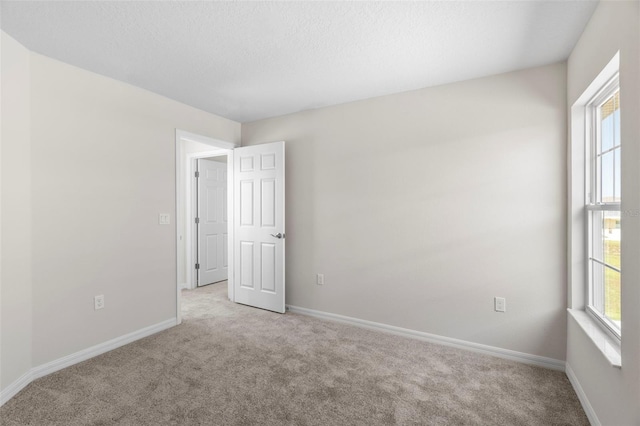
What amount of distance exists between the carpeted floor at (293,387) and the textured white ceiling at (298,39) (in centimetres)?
241

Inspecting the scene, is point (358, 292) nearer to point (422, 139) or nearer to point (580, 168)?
point (422, 139)

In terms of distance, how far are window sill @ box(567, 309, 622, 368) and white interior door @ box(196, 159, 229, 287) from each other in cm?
467

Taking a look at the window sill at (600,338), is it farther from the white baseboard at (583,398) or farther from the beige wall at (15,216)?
the beige wall at (15,216)

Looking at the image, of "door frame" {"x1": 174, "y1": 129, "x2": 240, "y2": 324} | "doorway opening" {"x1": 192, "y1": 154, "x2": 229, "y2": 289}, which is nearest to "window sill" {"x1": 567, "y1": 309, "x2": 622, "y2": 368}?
"door frame" {"x1": 174, "y1": 129, "x2": 240, "y2": 324}

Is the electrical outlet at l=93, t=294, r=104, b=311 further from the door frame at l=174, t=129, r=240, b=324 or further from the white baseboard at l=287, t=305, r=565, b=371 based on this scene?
the white baseboard at l=287, t=305, r=565, b=371

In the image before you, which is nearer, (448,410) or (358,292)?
(448,410)

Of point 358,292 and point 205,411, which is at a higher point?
point 358,292

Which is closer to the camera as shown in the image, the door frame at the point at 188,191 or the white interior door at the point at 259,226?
the door frame at the point at 188,191

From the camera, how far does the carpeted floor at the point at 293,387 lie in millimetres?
1854

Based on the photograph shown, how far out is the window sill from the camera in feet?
5.13

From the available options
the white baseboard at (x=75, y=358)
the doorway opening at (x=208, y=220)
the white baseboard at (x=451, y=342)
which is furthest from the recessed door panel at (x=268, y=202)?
the doorway opening at (x=208, y=220)

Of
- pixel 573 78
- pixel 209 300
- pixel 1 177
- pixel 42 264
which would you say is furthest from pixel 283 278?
Answer: pixel 573 78

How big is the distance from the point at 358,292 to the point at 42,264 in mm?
2730

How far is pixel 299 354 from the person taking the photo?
2648mm
